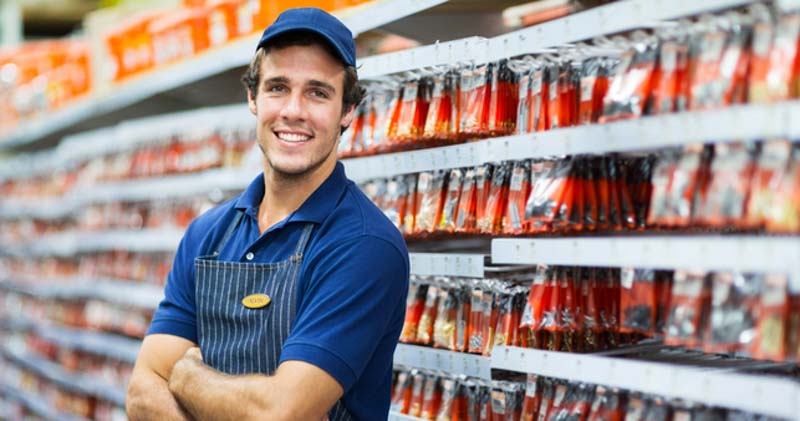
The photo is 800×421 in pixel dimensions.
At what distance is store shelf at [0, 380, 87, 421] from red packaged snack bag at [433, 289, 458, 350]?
3.86 metres

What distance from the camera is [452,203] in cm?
302

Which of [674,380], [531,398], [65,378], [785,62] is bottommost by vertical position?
[65,378]

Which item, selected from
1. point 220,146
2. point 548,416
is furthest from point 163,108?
point 548,416

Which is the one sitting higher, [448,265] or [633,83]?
[633,83]

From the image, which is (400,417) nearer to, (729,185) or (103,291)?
(729,185)

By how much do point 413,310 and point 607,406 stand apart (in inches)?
35.4

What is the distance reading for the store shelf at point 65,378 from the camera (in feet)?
18.7

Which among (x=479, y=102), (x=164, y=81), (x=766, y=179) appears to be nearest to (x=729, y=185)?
(x=766, y=179)

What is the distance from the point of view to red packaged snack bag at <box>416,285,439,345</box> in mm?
3096

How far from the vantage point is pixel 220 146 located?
470cm

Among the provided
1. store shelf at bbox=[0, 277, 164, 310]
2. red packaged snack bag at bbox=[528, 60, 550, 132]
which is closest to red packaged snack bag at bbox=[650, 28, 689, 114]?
red packaged snack bag at bbox=[528, 60, 550, 132]

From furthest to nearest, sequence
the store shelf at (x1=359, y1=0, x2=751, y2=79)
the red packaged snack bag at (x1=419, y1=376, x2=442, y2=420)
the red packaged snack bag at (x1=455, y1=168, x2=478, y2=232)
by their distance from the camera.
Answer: the red packaged snack bag at (x1=419, y1=376, x2=442, y2=420)
the red packaged snack bag at (x1=455, y1=168, x2=478, y2=232)
the store shelf at (x1=359, y1=0, x2=751, y2=79)

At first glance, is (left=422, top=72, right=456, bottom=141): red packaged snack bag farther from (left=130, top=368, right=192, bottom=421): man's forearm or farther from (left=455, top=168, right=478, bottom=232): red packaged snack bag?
(left=130, top=368, right=192, bottom=421): man's forearm

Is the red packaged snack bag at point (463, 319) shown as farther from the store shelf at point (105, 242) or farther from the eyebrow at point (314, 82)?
the store shelf at point (105, 242)
